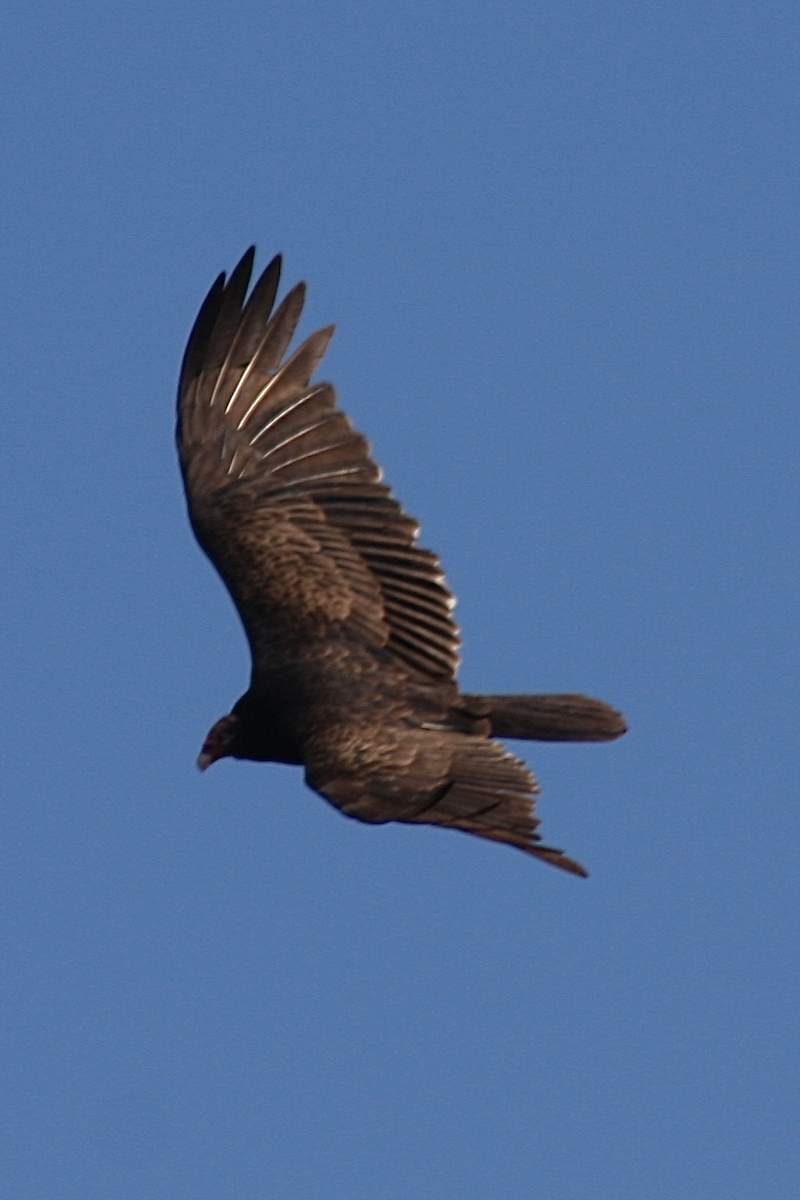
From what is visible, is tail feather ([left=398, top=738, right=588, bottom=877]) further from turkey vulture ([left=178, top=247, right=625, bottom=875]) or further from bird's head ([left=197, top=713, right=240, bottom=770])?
bird's head ([left=197, top=713, right=240, bottom=770])

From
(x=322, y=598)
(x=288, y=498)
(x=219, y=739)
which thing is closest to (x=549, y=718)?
(x=322, y=598)

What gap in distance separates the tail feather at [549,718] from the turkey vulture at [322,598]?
11mm

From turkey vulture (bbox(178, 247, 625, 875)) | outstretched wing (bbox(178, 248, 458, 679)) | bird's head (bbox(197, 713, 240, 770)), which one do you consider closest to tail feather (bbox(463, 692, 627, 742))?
turkey vulture (bbox(178, 247, 625, 875))

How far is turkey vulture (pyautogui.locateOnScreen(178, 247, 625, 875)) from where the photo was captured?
13.1m

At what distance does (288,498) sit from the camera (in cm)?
1505

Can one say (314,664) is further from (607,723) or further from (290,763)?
(607,723)

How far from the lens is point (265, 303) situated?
610 inches

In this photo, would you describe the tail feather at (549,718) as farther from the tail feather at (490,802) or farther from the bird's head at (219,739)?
the bird's head at (219,739)

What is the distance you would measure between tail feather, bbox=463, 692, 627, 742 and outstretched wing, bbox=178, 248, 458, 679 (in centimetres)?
41

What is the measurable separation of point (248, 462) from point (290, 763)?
6.42 ft

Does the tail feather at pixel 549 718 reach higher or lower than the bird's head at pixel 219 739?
higher

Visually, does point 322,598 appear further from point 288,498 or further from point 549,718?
point 549,718

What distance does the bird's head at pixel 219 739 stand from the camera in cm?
1440

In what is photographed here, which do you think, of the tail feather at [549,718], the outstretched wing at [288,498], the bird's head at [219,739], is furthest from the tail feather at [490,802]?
the bird's head at [219,739]
